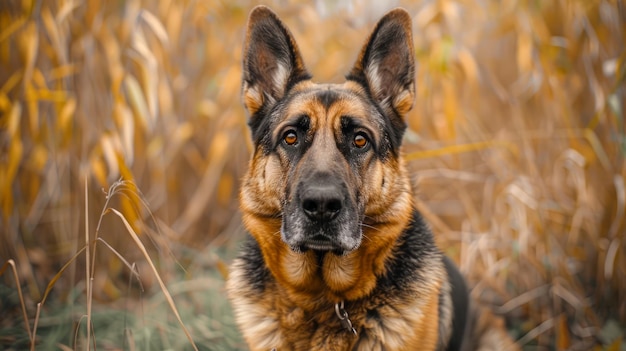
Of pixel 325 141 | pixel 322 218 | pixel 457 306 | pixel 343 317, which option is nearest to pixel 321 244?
pixel 322 218

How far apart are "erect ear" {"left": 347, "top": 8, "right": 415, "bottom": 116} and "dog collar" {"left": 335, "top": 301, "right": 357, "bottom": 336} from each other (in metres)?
1.21

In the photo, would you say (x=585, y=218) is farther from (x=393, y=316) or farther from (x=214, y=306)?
(x=214, y=306)

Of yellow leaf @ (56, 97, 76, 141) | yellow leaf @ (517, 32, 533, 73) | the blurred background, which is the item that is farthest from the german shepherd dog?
yellow leaf @ (517, 32, 533, 73)

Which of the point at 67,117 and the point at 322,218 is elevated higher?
the point at 67,117

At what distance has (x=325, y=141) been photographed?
2814 mm

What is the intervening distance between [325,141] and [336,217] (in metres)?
0.49

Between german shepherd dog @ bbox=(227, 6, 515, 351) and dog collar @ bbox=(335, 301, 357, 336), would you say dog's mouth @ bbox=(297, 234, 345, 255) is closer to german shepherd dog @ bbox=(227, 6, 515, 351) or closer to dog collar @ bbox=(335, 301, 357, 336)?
german shepherd dog @ bbox=(227, 6, 515, 351)

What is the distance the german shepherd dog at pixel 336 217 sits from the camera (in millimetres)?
2713

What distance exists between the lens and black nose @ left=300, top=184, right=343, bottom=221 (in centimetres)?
245

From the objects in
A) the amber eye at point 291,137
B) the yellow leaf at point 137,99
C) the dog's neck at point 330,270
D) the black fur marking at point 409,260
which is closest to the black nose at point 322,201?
the dog's neck at point 330,270

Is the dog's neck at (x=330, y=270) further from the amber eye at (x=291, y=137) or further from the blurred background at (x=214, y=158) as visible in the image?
the blurred background at (x=214, y=158)

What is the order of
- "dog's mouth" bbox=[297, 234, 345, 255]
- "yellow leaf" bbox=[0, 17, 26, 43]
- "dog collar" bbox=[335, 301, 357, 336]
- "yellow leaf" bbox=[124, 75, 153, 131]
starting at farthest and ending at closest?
"yellow leaf" bbox=[124, 75, 153, 131]
"yellow leaf" bbox=[0, 17, 26, 43]
"dog collar" bbox=[335, 301, 357, 336]
"dog's mouth" bbox=[297, 234, 345, 255]

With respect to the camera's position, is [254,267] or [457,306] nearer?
[254,267]

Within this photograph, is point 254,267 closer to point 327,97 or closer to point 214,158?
point 327,97
